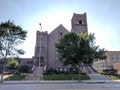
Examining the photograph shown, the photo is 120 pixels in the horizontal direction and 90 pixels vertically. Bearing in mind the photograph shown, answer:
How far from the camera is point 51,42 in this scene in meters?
49.3

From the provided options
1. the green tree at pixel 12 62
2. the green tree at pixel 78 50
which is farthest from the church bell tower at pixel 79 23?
the green tree at pixel 12 62

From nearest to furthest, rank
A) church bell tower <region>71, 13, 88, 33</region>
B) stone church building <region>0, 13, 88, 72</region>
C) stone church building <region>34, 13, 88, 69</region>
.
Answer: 1. stone church building <region>0, 13, 88, 72</region>
2. stone church building <region>34, 13, 88, 69</region>
3. church bell tower <region>71, 13, 88, 33</region>

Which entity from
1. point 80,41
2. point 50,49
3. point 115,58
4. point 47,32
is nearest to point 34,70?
point 50,49

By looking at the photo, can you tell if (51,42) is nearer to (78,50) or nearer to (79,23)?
(79,23)

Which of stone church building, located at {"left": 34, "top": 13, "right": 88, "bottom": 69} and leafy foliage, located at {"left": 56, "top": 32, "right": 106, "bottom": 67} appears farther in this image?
stone church building, located at {"left": 34, "top": 13, "right": 88, "bottom": 69}

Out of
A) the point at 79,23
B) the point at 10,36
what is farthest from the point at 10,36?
the point at 79,23

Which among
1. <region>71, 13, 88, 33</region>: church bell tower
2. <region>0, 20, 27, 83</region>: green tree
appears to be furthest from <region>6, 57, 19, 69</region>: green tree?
<region>71, 13, 88, 33</region>: church bell tower

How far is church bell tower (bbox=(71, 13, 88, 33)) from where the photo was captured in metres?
49.9

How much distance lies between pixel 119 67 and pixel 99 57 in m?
38.9

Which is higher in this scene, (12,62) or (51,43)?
(51,43)

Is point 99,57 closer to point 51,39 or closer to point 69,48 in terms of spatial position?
point 69,48

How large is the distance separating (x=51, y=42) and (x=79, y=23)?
11.0 m

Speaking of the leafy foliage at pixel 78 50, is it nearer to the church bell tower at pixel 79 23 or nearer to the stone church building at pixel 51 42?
the stone church building at pixel 51 42

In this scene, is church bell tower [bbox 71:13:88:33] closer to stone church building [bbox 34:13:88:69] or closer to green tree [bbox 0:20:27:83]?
stone church building [bbox 34:13:88:69]
